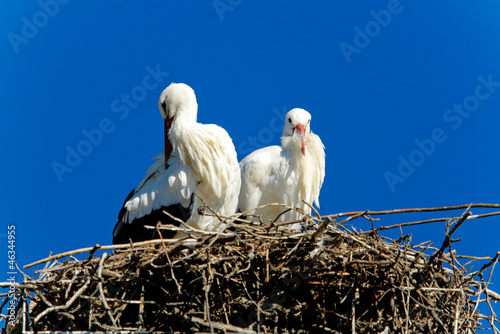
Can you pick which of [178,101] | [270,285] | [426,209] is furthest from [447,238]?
[178,101]

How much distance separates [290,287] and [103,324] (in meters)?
0.87

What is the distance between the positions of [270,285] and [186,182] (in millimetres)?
1316

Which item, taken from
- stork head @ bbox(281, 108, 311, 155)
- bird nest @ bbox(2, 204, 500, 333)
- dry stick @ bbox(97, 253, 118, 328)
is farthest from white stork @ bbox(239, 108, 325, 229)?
dry stick @ bbox(97, 253, 118, 328)

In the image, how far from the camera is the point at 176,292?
3.02 metres

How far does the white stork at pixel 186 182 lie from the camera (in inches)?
165

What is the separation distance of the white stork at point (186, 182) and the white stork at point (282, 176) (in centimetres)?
29

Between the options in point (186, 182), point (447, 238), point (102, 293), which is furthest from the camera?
point (186, 182)

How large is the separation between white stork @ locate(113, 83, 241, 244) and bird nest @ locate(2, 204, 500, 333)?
1.08 m

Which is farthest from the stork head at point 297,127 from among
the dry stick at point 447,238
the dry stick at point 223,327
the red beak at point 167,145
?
the dry stick at point 223,327

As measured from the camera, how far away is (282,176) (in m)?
4.66

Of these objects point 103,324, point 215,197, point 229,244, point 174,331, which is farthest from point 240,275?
point 215,197

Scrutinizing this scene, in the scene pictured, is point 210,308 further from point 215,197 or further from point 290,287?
point 215,197

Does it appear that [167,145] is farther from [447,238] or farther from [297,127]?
[447,238]

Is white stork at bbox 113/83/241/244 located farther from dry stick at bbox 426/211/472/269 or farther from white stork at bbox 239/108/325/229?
dry stick at bbox 426/211/472/269
